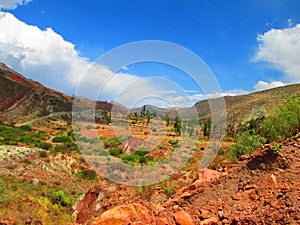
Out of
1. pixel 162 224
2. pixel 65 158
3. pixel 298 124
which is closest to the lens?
pixel 162 224

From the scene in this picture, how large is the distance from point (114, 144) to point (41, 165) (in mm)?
5041

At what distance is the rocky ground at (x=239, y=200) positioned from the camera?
495 cm

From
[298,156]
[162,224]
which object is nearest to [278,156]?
[298,156]

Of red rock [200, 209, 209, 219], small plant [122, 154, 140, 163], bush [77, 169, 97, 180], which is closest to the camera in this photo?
red rock [200, 209, 209, 219]

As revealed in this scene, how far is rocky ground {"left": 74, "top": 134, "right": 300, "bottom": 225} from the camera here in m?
4.95

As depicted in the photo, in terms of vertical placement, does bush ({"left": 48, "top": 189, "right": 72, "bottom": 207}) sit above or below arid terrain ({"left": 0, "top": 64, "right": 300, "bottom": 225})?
below

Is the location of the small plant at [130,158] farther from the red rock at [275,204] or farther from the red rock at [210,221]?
the red rock at [275,204]

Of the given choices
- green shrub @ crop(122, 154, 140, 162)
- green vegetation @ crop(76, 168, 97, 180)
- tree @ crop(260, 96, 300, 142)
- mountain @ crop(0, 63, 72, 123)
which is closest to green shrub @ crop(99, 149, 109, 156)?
green vegetation @ crop(76, 168, 97, 180)

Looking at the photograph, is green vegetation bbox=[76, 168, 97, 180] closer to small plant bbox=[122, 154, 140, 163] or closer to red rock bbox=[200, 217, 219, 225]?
small plant bbox=[122, 154, 140, 163]

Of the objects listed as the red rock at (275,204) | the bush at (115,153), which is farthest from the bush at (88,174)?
the red rock at (275,204)

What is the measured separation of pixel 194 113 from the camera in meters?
11.1

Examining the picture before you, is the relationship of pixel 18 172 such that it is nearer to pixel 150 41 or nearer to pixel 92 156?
pixel 92 156

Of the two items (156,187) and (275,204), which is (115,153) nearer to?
(156,187)

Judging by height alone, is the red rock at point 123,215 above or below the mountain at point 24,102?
below
